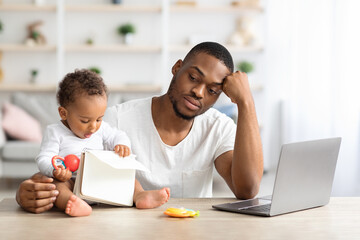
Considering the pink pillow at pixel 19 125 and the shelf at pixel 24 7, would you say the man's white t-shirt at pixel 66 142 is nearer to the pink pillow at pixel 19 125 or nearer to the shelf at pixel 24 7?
the pink pillow at pixel 19 125

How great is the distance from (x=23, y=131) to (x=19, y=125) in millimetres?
68

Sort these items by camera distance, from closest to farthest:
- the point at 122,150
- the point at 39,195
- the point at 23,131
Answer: the point at 39,195 → the point at 122,150 → the point at 23,131

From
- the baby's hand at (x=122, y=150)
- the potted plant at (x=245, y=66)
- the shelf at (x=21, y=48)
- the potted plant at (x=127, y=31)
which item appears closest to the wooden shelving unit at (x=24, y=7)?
the shelf at (x=21, y=48)

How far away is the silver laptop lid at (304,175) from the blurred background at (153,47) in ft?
11.4

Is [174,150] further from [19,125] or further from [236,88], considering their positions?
[19,125]

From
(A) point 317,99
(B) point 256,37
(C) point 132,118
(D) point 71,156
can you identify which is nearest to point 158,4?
(B) point 256,37

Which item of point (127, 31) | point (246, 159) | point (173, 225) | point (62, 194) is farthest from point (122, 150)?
point (127, 31)

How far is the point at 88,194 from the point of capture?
4.43 ft

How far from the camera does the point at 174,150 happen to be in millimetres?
1844

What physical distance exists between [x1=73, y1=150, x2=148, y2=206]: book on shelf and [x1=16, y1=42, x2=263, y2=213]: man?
14.8 inches

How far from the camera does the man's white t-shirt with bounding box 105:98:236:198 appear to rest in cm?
184

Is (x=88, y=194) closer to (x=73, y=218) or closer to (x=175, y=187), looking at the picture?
(x=73, y=218)

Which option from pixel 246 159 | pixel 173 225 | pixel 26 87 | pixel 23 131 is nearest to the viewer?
pixel 173 225

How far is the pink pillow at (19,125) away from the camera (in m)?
4.56
